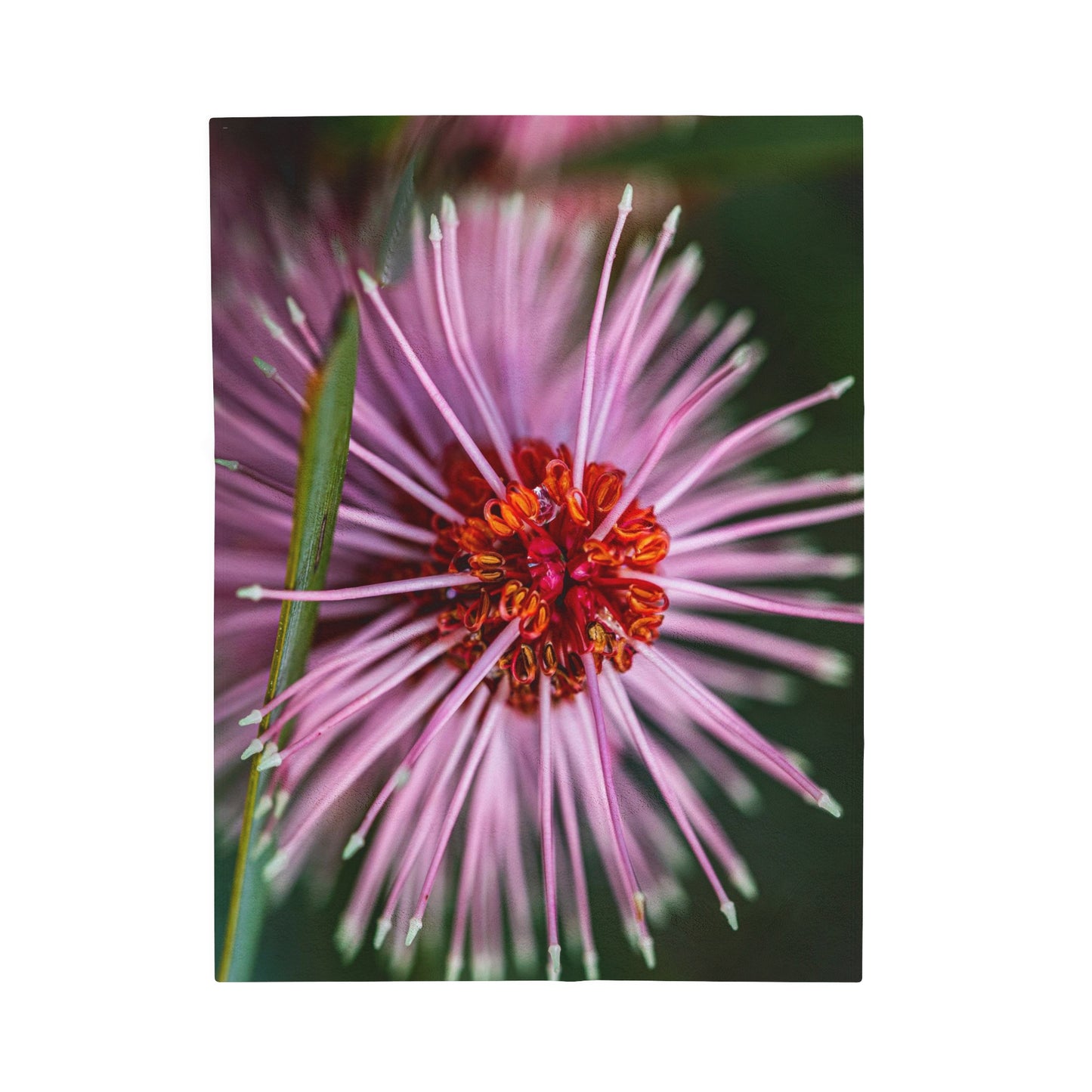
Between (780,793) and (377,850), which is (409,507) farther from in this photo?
(780,793)

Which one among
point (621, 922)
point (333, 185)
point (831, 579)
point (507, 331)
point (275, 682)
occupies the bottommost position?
point (621, 922)

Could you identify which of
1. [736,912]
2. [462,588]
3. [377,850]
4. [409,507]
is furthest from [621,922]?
[409,507]

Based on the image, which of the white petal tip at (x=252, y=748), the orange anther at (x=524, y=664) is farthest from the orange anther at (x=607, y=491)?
the white petal tip at (x=252, y=748)

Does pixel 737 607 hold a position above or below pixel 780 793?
above

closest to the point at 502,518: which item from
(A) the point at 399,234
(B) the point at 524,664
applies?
(B) the point at 524,664

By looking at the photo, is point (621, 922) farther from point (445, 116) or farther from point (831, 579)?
point (445, 116)

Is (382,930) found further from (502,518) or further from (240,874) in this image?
(502,518)

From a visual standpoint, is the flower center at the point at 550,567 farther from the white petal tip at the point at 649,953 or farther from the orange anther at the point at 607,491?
the white petal tip at the point at 649,953

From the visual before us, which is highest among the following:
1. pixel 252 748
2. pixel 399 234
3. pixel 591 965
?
pixel 399 234
